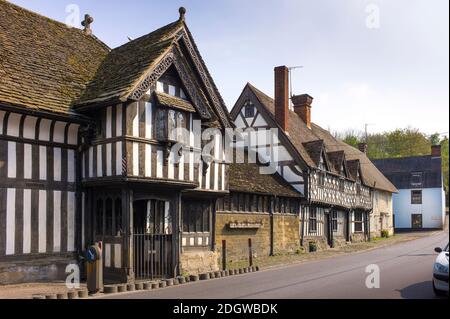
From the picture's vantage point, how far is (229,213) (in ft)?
69.4

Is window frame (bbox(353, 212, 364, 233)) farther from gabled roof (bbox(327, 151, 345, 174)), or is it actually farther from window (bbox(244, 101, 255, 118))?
window (bbox(244, 101, 255, 118))

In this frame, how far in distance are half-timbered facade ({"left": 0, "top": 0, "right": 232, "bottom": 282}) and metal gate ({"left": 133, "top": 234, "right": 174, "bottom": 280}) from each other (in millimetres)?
32

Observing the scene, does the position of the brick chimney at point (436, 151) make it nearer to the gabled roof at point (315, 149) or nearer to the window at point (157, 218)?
the gabled roof at point (315, 149)

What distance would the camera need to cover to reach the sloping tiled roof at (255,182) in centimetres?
2252

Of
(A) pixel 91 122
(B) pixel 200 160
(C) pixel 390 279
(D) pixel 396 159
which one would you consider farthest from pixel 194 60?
(D) pixel 396 159

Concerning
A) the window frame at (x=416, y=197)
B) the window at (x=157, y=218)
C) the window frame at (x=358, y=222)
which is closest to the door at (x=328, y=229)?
the window frame at (x=358, y=222)

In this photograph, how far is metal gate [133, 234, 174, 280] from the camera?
47.5ft

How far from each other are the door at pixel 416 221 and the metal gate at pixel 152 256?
155 ft

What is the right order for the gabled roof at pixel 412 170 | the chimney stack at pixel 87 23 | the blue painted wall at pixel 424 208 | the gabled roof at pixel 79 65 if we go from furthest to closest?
the gabled roof at pixel 412 170 < the blue painted wall at pixel 424 208 < the chimney stack at pixel 87 23 < the gabled roof at pixel 79 65

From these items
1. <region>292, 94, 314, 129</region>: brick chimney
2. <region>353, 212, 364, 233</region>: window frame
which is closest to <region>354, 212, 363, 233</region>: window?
<region>353, 212, 364, 233</region>: window frame

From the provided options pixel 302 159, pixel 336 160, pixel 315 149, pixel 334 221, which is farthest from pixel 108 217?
pixel 336 160

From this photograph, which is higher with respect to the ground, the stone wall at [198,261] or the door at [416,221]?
the stone wall at [198,261]

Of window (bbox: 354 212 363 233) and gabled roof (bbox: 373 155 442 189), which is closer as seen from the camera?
window (bbox: 354 212 363 233)
